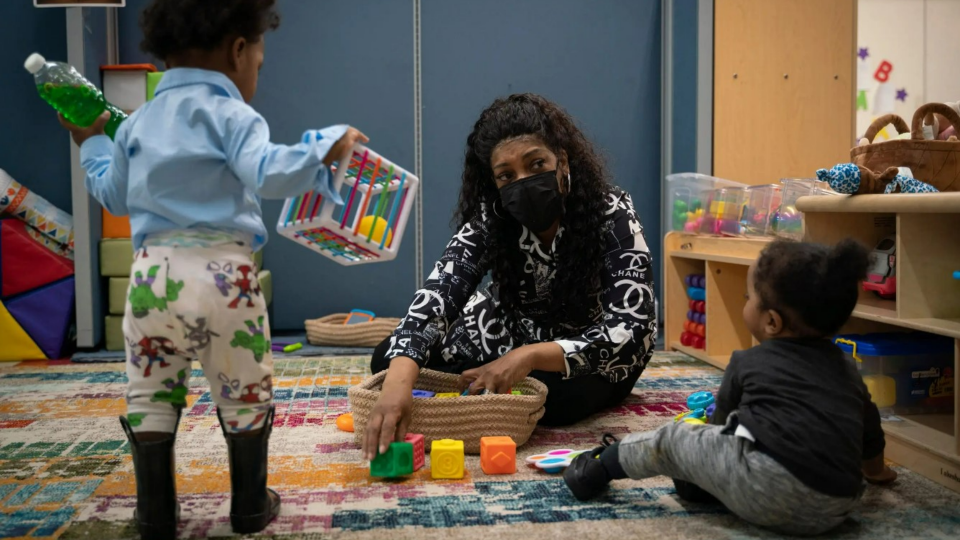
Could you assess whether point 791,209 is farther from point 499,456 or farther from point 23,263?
point 23,263

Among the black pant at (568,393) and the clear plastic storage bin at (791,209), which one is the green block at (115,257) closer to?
the black pant at (568,393)

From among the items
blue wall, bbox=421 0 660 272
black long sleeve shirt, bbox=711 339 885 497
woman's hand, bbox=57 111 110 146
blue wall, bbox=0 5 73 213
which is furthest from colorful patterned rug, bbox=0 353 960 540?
blue wall, bbox=421 0 660 272

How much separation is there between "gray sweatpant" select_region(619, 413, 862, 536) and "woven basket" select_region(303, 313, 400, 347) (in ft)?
6.98

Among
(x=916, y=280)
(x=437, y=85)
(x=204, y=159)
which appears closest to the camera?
(x=204, y=159)

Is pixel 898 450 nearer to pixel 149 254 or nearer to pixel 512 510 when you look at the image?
pixel 512 510

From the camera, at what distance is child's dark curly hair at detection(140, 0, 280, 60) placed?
1.23m

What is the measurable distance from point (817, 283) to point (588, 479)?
527 mm

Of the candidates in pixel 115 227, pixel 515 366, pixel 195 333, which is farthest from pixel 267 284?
pixel 195 333

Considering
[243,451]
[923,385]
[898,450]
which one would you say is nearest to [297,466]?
[243,451]

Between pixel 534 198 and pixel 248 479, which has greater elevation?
pixel 534 198

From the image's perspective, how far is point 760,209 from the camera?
2.91 m

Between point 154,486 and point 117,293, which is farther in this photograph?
point 117,293

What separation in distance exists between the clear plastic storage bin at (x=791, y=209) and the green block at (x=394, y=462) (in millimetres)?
1626

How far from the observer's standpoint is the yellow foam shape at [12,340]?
3.26m
